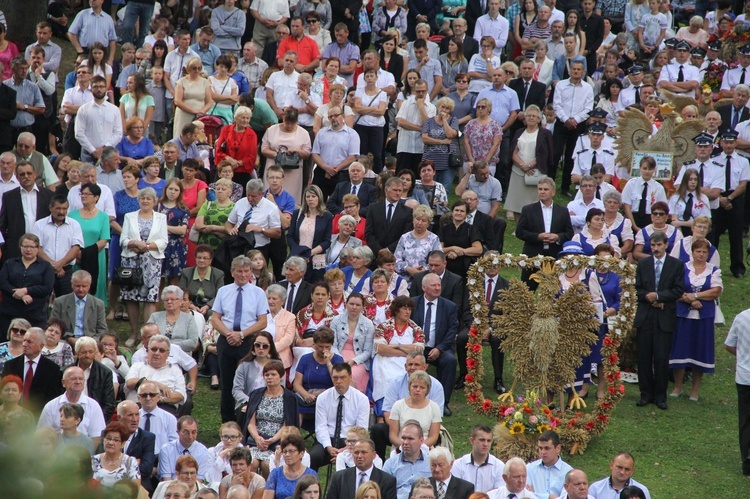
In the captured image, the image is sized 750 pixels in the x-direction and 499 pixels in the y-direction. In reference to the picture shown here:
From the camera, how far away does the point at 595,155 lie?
1533 cm

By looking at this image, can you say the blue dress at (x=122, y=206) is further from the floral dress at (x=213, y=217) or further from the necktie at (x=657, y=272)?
the necktie at (x=657, y=272)

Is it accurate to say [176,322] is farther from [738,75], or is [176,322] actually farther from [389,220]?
[738,75]

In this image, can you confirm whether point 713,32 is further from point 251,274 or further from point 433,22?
point 251,274

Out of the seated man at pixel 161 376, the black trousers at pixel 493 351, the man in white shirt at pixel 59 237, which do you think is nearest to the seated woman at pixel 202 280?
the man in white shirt at pixel 59 237

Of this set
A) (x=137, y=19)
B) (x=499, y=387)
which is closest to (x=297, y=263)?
(x=499, y=387)

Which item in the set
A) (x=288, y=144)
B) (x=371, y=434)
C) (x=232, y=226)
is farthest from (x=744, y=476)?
(x=288, y=144)

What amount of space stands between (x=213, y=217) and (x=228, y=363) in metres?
2.43

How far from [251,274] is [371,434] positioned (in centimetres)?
234

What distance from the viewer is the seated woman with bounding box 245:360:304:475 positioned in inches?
372

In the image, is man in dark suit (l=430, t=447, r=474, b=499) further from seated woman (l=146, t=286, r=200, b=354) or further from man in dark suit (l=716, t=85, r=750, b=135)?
man in dark suit (l=716, t=85, r=750, b=135)

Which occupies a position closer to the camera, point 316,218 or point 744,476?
point 744,476

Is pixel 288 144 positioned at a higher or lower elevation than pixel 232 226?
higher

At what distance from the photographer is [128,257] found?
12.0m

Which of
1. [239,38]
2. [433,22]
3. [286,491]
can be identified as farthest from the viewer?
[433,22]
